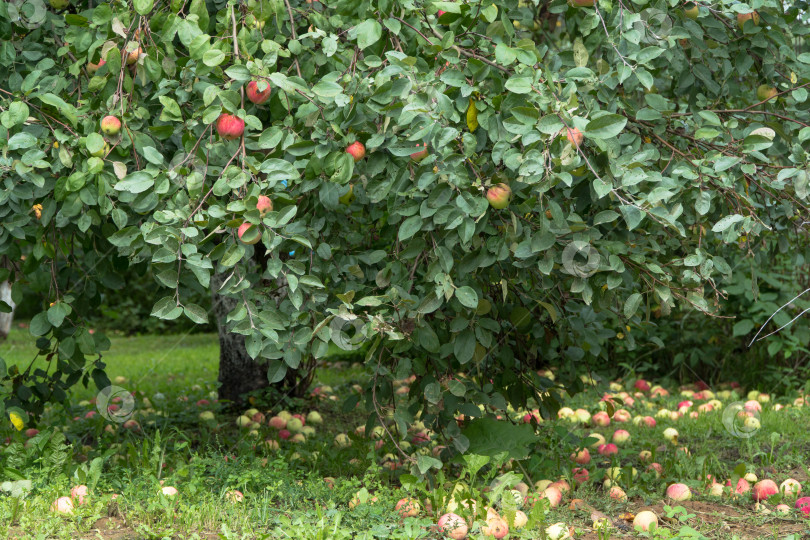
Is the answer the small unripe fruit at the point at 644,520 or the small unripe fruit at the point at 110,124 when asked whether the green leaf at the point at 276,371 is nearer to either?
the small unripe fruit at the point at 110,124

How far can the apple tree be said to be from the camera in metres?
1.86

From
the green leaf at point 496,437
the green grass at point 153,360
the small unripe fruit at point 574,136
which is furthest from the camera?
the green grass at point 153,360

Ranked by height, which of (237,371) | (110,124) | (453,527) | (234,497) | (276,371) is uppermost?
(110,124)

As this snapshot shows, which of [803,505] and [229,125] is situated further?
[803,505]

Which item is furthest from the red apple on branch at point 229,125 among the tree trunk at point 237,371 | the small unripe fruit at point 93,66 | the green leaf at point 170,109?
the tree trunk at point 237,371

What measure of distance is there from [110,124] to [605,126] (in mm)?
1300

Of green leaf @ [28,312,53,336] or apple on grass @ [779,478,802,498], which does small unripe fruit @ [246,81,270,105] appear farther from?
apple on grass @ [779,478,802,498]

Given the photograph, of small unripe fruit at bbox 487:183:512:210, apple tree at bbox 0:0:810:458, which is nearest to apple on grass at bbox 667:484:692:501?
apple tree at bbox 0:0:810:458

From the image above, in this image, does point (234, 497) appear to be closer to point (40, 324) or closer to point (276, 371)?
point (276, 371)

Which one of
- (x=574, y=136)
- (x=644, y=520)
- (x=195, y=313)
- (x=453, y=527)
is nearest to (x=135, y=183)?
(x=195, y=313)

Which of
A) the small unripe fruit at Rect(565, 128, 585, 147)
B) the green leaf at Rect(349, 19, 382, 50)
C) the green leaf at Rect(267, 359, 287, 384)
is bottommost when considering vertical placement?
the green leaf at Rect(267, 359, 287, 384)

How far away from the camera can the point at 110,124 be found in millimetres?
2062

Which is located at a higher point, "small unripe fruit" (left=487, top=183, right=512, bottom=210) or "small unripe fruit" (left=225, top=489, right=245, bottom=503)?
"small unripe fruit" (left=487, top=183, right=512, bottom=210)

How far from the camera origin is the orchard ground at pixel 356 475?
2326 mm
